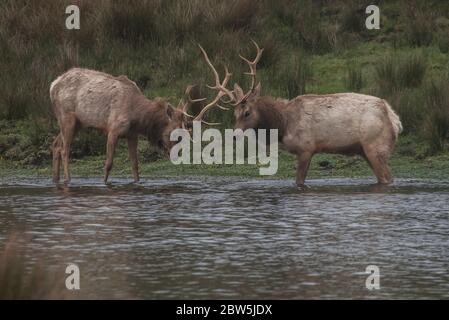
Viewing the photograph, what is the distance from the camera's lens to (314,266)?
10.4 meters

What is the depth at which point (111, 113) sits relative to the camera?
54.4ft

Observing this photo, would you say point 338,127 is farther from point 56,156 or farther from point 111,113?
point 56,156

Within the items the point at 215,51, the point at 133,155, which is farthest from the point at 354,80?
the point at 133,155

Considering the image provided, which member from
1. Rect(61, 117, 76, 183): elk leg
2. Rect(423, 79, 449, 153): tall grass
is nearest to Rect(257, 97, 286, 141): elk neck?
Rect(423, 79, 449, 153): tall grass

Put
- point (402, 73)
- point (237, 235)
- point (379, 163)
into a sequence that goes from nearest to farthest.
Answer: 1. point (237, 235)
2. point (379, 163)
3. point (402, 73)

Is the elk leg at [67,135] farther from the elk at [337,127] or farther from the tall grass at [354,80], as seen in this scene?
the tall grass at [354,80]

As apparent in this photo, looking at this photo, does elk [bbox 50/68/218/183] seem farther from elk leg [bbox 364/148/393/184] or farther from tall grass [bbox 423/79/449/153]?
tall grass [bbox 423/79/449/153]

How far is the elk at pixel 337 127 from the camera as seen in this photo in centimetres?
1541

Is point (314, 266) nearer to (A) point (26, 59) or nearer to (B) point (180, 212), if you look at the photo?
(B) point (180, 212)

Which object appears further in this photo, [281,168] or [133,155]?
[281,168]

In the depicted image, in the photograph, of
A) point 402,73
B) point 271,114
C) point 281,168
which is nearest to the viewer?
point 271,114

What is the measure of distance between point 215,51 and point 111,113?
3625 millimetres

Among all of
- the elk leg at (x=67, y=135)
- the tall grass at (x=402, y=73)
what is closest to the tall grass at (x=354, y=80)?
the tall grass at (x=402, y=73)

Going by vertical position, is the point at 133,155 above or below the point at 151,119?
below
